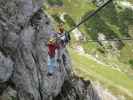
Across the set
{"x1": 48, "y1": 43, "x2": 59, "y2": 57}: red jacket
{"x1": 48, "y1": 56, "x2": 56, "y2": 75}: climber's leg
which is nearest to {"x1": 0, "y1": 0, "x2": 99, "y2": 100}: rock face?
{"x1": 48, "y1": 56, "x2": 56, "y2": 75}: climber's leg

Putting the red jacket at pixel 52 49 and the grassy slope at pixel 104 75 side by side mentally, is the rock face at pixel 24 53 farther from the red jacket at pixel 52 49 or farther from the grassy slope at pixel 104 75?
the grassy slope at pixel 104 75

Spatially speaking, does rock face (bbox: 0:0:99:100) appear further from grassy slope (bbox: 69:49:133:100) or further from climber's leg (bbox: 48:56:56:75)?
grassy slope (bbox: 69:49:133:100)

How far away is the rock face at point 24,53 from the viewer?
4181cm

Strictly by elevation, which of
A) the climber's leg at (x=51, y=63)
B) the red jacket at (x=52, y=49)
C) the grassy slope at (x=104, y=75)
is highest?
the red jacket at (x=52, y=49)

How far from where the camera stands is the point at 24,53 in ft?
152

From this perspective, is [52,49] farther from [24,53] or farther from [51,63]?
[24,53]

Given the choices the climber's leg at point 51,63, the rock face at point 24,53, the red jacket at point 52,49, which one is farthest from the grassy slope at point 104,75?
the red jacket at point 52,49

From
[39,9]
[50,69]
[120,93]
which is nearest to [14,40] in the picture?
A: [50,69]

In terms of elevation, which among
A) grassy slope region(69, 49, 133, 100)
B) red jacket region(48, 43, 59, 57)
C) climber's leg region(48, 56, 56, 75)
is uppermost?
red jacket region(48, 43, 59, 57)

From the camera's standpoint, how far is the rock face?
41812 millimetres

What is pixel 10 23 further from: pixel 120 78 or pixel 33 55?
pixel 120 78

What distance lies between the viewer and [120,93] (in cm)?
Result: 12688

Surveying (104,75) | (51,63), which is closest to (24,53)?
(51,63)

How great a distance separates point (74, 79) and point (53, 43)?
28826 millimetres
